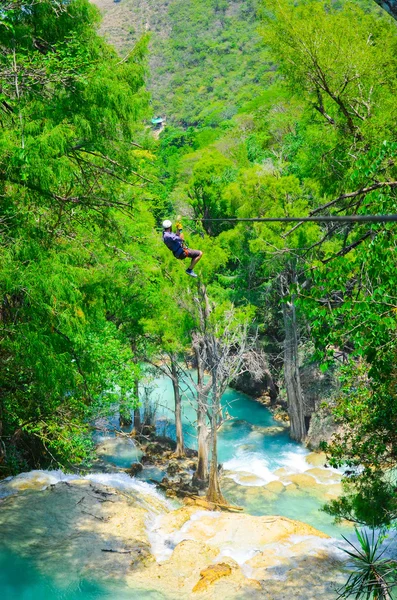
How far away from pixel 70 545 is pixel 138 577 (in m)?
1.71

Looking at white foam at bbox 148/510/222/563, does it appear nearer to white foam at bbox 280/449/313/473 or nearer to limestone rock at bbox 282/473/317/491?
limestone rock at bbox 282/473/317/491

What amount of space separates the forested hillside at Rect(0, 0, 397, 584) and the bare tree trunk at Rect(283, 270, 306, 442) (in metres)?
0.08

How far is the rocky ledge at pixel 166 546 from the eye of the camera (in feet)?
30.3

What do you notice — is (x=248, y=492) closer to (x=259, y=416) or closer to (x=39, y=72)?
(x=259, y=416)

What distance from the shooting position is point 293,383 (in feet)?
65.3

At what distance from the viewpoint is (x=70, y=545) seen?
10531 mm

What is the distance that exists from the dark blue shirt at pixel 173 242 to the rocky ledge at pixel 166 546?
5.63 meters

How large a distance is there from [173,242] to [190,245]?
844 centimetres

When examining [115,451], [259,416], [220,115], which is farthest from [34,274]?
[220,115]

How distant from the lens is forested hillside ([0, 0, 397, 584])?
6090 mm

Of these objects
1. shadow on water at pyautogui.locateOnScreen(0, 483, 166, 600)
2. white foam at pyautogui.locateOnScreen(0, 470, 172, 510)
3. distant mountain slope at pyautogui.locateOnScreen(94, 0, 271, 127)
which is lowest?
white foam at pyautogui.locateOnScreen(0, 470, 172, 510)

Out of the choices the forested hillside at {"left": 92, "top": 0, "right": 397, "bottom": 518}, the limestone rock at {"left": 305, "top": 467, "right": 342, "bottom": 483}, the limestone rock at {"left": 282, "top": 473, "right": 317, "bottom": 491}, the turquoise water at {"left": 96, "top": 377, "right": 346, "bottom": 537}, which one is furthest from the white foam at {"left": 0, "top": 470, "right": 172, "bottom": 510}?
the forested hillside at {"left": 92, "top": 0, "right": 397, "bottom": 518}

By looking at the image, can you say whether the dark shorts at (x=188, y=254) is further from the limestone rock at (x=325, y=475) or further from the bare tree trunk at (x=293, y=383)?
the bare tree trunk at (x=293, y=383)

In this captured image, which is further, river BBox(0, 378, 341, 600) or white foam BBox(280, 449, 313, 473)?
white foam BBox(280, 449, 313, 473)
